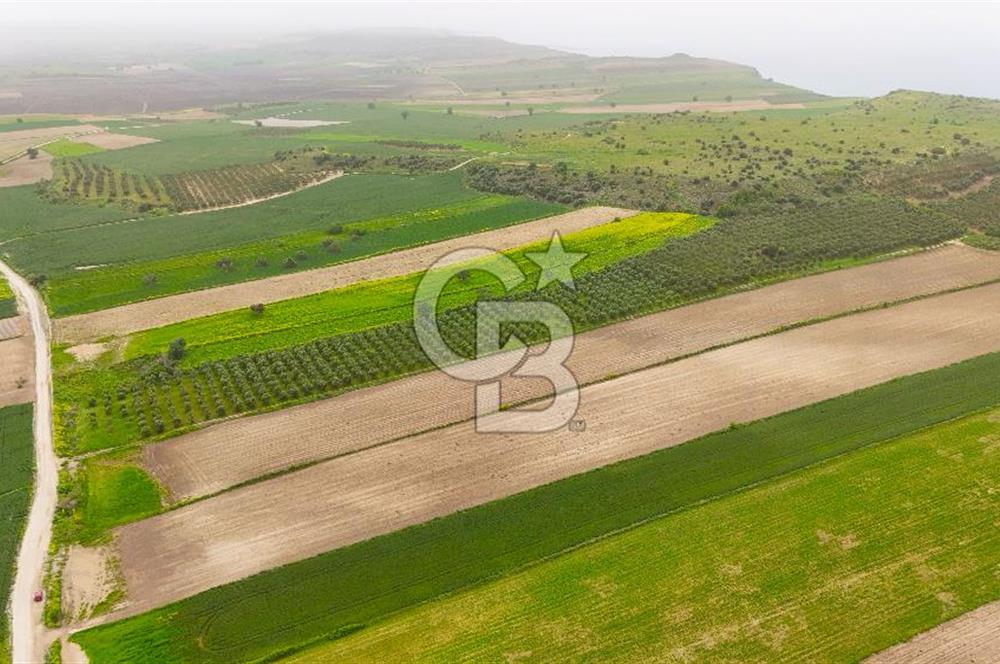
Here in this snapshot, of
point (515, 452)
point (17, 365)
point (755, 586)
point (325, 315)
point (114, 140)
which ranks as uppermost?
point (114, 140)

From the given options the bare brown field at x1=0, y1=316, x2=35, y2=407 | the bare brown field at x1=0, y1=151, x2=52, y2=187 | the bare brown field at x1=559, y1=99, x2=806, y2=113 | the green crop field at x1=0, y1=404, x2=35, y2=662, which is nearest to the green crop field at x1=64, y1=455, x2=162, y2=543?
the green crop field at x1=0, y1=404, x2=35, y2=662

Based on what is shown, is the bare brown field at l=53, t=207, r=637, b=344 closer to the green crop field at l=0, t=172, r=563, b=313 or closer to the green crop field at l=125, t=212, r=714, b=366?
the green crop field at l=125, t=212, r=714, b=366

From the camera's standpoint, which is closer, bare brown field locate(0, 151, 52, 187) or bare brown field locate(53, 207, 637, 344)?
bare brown field locate(53, 207, 637, 344)

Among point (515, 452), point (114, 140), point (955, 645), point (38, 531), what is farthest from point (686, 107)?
point (38, 531)

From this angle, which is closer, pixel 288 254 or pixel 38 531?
pixel 38 531

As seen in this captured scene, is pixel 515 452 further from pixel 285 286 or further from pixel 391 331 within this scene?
pixel 285 286

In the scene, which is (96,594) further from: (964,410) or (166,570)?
(964,410)

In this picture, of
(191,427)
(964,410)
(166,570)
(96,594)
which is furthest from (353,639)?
(964,410)
